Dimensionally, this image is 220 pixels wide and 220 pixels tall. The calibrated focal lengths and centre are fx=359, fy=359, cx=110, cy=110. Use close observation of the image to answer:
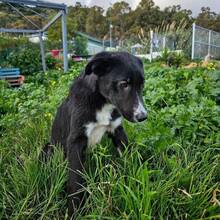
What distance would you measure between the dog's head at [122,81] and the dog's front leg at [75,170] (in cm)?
40

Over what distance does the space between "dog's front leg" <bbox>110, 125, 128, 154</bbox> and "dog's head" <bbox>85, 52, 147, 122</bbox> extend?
414 millimetres

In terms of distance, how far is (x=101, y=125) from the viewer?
8.41 feet

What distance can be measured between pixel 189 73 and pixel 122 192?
13.5 ft

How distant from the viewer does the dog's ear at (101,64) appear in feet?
7.86

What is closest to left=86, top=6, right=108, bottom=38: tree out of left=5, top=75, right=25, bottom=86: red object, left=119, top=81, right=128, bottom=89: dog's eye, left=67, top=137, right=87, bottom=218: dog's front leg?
left=5, top=75, right=25, bottom=86: red object

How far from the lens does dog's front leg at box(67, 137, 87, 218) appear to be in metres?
2.52

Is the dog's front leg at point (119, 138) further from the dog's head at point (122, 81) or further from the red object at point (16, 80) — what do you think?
the red object at point (16, 80)

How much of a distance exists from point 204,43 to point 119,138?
20.3 metres

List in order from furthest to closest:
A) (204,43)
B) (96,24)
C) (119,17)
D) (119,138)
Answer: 1. (96,24)
2. (119,17)
3. (204,43)
4. (119,138)

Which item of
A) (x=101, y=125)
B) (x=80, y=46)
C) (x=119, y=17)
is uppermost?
(x=119, y=17)

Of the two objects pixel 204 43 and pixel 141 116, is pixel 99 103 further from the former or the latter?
pixel 204 43

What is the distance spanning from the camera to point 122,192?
6.93ft

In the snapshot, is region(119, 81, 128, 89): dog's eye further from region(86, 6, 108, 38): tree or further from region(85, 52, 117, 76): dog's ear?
region(86, 6, 108, 38): tree

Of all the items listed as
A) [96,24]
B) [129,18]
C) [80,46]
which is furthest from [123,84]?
[96,24]
